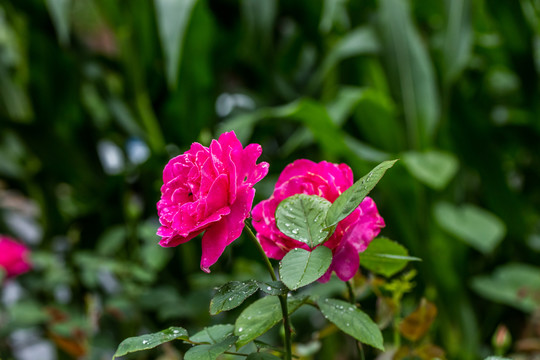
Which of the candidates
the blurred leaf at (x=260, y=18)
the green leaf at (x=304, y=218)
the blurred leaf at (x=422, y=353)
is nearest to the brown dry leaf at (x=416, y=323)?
the blurred leaf at (x=422, y=353)

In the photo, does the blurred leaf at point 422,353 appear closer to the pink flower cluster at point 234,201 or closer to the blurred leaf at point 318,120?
the pink flower cluster at point 234,201

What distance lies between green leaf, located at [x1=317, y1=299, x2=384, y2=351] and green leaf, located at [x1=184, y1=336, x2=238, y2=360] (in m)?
0.04

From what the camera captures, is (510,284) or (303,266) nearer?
(303,266)

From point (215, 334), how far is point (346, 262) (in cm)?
7

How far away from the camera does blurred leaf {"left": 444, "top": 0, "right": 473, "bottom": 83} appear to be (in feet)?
2.67

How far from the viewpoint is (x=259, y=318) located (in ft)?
0.73

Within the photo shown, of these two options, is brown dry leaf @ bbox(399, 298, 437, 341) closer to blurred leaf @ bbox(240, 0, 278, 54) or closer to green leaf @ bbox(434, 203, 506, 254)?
green leaf @ bbox(434, 203, 506, 254)

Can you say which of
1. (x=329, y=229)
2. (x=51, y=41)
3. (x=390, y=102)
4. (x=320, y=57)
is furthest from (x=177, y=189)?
(x=51, y=41)

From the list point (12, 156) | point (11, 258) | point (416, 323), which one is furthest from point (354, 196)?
point (12, 156)

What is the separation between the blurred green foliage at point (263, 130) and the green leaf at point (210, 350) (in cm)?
48

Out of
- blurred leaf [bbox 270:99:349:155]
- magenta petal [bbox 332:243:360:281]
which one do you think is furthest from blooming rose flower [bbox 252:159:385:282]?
blurred leaf [bbox 270:99:349:155]

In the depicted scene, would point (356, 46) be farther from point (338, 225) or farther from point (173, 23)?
point (338, 225)

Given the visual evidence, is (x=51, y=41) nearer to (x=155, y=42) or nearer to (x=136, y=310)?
(x=155, y=42)

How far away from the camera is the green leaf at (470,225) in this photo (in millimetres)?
700
